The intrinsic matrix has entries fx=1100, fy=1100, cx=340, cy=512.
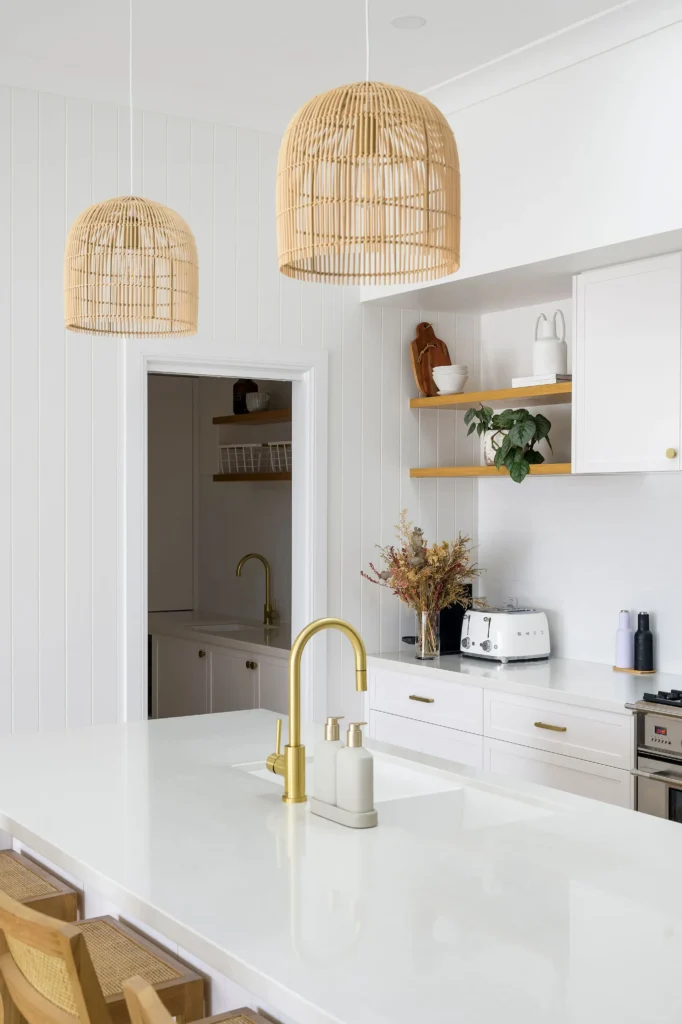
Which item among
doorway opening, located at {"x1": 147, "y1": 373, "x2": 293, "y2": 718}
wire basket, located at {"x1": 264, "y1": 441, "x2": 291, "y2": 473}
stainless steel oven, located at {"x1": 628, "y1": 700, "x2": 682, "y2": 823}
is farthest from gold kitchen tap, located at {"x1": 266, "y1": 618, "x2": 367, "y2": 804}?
wire basket, located at {"x1": 264, "y1": 441, "x2": 291, "y2": 473}

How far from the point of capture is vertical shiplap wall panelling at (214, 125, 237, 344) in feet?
13.7

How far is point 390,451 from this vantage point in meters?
4.70

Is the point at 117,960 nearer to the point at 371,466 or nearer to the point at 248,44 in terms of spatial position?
the point at 248,44

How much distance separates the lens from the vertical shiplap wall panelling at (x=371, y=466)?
461 centimetres

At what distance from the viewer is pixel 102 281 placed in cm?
248

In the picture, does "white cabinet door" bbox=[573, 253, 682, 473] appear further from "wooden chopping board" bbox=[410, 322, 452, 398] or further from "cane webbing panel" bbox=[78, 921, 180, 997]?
"cane webbing panel" bbox=[78, 921, 180, 997]

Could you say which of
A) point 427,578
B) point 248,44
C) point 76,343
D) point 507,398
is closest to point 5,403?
point 76,343

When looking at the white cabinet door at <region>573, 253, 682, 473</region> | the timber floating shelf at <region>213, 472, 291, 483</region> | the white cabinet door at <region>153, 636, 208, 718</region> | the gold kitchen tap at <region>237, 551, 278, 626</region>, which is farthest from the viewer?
the gold kitchen tap at <region>237, 551, 278, 626</region>

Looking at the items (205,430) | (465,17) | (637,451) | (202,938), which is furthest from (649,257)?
(205,430)

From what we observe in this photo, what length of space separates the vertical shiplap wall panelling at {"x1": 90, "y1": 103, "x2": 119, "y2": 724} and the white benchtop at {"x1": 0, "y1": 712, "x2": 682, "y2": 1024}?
145 centimetres

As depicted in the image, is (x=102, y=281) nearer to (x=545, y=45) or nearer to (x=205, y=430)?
(x=545, y=45)

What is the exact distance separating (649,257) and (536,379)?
26.8 inches

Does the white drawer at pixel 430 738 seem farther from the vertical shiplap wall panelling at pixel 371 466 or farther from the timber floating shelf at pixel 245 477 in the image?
the timber floating shelf at pixel 245 477

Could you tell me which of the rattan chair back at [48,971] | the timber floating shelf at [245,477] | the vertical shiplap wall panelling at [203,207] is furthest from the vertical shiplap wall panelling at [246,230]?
the rattan chair back at [48,971]
